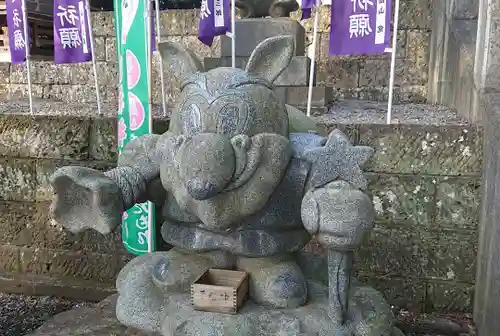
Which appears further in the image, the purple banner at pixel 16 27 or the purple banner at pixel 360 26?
the purple banner at pixel 16 27

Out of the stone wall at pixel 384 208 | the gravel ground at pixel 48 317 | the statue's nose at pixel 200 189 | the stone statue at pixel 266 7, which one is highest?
the stone statue at pixel 266 7

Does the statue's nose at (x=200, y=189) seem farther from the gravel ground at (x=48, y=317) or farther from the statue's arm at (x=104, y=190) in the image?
the gravel ground at (x=48, y=317)

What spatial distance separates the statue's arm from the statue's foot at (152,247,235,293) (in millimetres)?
247

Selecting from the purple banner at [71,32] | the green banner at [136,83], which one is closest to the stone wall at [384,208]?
the green banner at [136,83]

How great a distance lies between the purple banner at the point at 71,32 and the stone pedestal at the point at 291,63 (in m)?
1.03

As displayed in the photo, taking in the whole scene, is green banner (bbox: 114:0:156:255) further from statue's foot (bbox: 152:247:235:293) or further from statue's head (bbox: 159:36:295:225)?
statue's head (bbox: 159:36:295:225)

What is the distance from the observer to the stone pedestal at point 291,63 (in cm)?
398

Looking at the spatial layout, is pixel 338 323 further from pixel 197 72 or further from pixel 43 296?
pixel 43 296

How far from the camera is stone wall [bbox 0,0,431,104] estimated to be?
16.8 ft

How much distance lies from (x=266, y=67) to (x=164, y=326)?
0.91 metres

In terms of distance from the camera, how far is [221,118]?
1.55 meters

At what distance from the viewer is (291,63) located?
3.84 m

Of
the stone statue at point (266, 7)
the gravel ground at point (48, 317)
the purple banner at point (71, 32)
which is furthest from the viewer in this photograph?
the stone statue at point (266, 7)

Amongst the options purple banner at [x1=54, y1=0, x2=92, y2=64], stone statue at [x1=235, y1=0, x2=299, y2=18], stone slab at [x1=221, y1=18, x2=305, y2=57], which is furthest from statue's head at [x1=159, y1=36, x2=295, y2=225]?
stone statue at [x1=235, y1=0, x2=299, y2=18]
